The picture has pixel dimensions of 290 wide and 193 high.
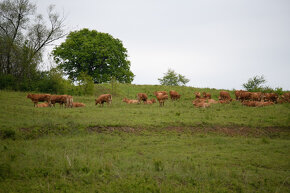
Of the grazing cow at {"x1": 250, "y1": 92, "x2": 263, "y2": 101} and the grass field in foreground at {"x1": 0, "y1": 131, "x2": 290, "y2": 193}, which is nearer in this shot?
the grass field in foreground at {"x1": 0, "y1": 131, "x2": 290, "y2": 193}

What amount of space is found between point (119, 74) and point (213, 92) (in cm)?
1777

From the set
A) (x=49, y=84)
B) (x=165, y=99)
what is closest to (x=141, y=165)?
(x=165, y=99)

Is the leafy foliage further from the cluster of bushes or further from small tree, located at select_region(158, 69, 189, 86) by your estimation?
small tree, located at select_region(158, 69, 189, 86)

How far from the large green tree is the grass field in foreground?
31.6 meters

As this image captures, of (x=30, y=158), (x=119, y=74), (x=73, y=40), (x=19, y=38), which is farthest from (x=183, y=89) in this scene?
(x=30, y=158)

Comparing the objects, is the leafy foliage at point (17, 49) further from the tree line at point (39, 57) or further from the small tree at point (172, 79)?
the small tree at point (172, 79)

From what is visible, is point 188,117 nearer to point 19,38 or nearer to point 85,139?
point 85,139

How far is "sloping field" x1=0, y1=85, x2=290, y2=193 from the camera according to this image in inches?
272

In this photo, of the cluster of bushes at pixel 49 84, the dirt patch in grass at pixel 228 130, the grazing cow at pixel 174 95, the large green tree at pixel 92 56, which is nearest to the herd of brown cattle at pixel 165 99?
the grazing cow at pixel 174 95

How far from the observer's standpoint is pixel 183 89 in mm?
36156

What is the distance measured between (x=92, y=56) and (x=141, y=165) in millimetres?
36158

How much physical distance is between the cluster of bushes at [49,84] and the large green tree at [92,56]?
29.5ft

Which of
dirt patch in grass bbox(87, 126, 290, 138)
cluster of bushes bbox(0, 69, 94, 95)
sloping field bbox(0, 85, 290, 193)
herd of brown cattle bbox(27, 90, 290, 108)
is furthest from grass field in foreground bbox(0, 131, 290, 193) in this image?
cluster of bushes bbox(0, 69, 94, 95)

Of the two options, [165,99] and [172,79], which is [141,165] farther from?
[172,79]
